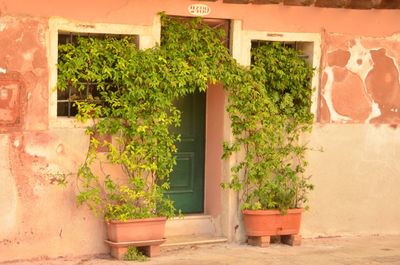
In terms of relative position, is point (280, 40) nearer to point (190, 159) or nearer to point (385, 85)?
point (385, 85)

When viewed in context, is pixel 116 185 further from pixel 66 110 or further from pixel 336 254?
pixel 336 254

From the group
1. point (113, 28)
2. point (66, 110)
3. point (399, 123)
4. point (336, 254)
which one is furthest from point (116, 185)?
point (399, 123)

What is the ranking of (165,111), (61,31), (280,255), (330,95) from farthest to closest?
1. (330,95)
2. (165,111)
3. (280,255)
4. (61,31)

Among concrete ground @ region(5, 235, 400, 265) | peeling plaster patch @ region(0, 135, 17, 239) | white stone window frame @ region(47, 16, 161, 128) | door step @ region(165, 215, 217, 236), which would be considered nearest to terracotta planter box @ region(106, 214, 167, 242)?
concrete ground @ region(5, 235, 400, 265)

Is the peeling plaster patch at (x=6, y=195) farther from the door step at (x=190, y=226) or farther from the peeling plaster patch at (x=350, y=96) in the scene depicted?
the peeling plaster patch at (x=350, y=96)

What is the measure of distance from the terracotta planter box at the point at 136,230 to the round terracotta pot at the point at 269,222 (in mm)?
1221

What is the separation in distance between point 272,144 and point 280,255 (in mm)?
1303

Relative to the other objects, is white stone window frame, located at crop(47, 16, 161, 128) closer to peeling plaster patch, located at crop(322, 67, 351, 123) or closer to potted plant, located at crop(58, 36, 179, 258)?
potted plant, located at crop(58, 36, 179, 258)

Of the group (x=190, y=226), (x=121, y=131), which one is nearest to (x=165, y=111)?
(x=121, y=131)

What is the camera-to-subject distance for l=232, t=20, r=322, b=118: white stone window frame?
10117mm

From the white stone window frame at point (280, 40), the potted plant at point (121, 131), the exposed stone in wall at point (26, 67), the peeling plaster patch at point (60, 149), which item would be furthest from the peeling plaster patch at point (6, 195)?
the white stone window frame at point (280, 40)

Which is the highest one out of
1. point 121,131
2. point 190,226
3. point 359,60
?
point 359,60

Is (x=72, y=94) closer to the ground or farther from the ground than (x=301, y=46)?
closer to the ground

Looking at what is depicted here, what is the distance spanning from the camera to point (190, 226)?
10.5m
